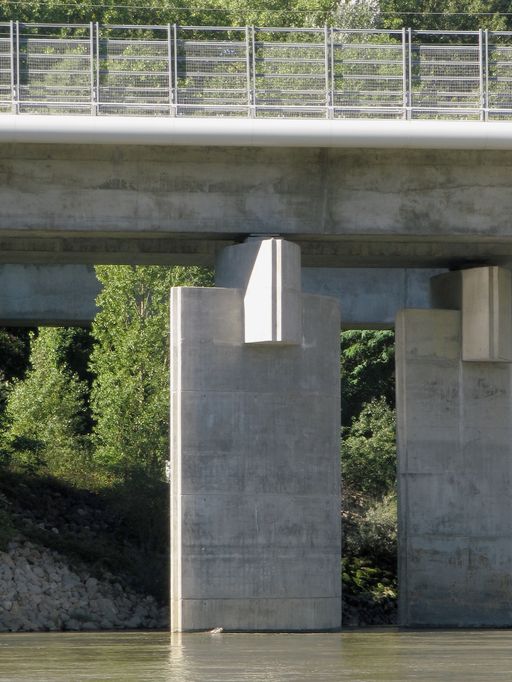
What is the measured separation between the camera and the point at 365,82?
25656mm

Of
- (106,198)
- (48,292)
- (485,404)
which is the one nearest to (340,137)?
(106,198)

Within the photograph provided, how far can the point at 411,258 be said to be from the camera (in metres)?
29.8

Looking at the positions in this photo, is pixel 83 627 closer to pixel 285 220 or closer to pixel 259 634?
pixel 259 634

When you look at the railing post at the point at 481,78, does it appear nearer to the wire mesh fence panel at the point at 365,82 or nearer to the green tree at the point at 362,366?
the wire mesh fence panel at the point at 365,82

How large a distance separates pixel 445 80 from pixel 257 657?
11539 mm

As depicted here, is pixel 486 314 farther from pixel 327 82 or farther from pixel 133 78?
pixel 133 78

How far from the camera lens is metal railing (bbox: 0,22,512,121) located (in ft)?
81.7

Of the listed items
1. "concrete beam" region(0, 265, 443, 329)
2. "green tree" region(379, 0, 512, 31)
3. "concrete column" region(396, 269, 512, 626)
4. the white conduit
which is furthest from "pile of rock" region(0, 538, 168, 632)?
"green tree" region(379, 0, 512, 31)

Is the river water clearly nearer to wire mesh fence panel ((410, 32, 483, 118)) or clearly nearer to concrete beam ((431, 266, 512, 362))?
concrete beam ((431, 266, 512, 362))

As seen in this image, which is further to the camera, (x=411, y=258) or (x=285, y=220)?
(x=411, y=258)

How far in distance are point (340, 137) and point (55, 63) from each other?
4721mm

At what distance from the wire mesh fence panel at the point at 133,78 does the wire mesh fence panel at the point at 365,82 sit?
283 cm

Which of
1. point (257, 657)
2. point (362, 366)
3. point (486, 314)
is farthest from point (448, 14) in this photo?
point (257, 657)

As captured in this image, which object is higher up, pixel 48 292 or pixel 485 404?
pixel 48 292
